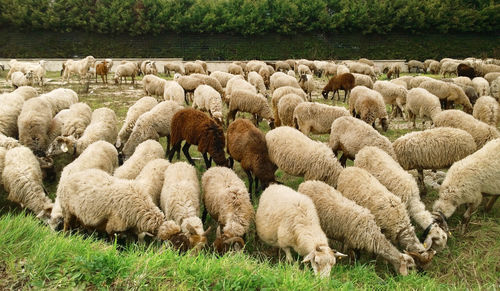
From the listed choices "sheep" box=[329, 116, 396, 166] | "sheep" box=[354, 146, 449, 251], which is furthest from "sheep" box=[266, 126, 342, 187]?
"sheep" box=[329, 116, 396, 166]

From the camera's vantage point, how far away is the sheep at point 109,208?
13.1ft

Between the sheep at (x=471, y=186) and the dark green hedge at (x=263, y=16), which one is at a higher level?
the dark green hedge at (x=263, y=16)

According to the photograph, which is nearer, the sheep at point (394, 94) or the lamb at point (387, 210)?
the lamb at point (387, 210)

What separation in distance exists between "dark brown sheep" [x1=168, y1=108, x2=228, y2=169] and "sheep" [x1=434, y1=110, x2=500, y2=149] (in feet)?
16.9

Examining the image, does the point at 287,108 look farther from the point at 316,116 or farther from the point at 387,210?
the point at 387,210

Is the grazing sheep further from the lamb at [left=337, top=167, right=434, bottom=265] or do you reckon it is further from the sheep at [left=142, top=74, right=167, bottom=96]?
the sheep at [left=142, top=74, right=167, bottom=96]

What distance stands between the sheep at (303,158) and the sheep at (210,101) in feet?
10.6

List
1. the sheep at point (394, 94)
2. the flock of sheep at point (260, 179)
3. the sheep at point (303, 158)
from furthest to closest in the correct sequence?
the sheep at point (394, 94) → the sheep at point (303, 158) → the flock of sheep at point (260, 179)

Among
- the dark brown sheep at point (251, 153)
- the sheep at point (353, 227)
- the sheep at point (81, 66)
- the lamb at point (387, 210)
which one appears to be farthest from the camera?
the sheep at point (81, 66)

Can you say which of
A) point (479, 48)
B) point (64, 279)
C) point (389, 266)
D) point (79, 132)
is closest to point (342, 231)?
point (389, 266)

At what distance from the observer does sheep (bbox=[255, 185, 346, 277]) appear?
3.33 metres

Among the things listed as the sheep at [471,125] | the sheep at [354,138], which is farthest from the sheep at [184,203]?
the sheep at [471,125]

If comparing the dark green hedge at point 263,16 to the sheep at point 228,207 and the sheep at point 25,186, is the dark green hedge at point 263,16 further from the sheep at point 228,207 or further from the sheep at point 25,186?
the sheep at point 228,207

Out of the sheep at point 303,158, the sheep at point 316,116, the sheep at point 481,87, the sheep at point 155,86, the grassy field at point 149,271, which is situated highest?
the sheep at point 481,87
